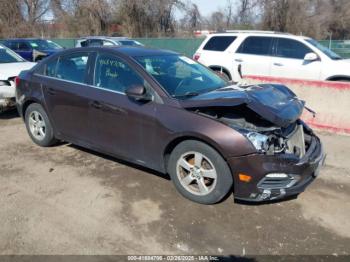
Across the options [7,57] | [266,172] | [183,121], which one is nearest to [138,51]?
[183,121]

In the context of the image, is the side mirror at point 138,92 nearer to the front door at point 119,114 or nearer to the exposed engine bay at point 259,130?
the front door at point 119,114

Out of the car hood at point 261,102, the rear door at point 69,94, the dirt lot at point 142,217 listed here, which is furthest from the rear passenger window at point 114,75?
the dirt lot at point 142,217

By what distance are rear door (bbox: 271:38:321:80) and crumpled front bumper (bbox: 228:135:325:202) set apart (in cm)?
534

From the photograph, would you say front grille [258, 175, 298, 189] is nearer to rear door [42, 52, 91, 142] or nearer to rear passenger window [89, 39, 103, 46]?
rear door [42, 52, 91, 142]

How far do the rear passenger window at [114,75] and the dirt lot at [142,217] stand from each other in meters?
1.16

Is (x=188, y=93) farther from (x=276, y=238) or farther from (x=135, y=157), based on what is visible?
(x=276, y=238)

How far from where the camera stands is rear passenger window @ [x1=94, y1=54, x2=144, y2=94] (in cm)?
450

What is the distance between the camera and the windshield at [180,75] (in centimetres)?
439

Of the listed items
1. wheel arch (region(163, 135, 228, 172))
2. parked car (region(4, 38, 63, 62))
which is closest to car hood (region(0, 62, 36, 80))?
wheel arch (region(163, 135, 228, 172))

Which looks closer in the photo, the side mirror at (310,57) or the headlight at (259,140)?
the headlight at (259,140)

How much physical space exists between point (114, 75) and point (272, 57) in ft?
18.6

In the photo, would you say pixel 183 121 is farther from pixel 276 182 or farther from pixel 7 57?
pixel 7 57

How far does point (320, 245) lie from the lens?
3424 millimetres

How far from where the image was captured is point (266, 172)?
3.64 meters
